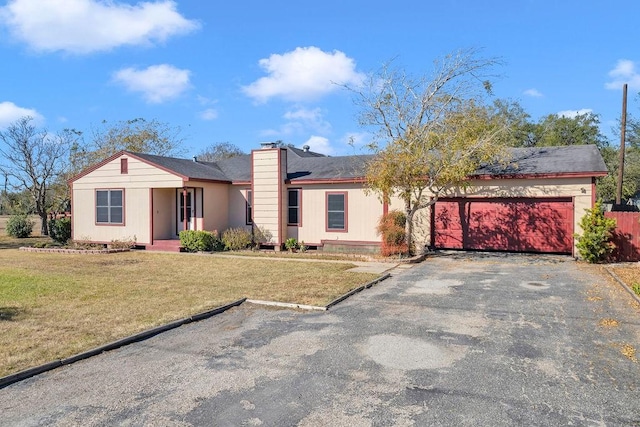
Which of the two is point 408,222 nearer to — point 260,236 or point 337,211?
point 337,211

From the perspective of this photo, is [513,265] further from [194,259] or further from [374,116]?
[194,259]

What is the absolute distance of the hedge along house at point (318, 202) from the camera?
14922 mm

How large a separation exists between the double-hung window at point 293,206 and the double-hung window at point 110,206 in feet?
23.7

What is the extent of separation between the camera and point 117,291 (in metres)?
9.20

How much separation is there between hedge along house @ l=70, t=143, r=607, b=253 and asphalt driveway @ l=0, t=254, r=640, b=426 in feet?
24.9

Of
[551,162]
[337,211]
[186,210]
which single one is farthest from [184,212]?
[551,162]

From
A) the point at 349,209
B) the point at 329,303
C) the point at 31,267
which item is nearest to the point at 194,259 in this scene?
the point at 31,267

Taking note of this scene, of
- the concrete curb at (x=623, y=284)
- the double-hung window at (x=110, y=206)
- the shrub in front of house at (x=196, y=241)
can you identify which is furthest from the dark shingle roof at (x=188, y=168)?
the concrete curb at (x=623, y=284)

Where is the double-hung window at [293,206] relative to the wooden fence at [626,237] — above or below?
above

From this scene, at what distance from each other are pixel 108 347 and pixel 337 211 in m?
12.2

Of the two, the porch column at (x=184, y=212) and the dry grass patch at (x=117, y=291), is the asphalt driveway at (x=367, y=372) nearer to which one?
the dry grass patch at (x=117, y=291)

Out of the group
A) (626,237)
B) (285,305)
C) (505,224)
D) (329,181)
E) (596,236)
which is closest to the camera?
(285,305)

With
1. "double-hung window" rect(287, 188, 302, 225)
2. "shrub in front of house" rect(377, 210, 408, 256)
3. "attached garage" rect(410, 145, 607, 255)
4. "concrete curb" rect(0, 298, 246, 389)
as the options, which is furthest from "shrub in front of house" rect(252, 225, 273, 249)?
"concrete curb" rect(0, 298, 246, 389)

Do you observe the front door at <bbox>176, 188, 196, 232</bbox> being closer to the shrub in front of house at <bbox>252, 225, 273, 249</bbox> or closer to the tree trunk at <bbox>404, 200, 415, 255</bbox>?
the shrub in front of house at <bbox>252, 225, 273, 249</bbox>
